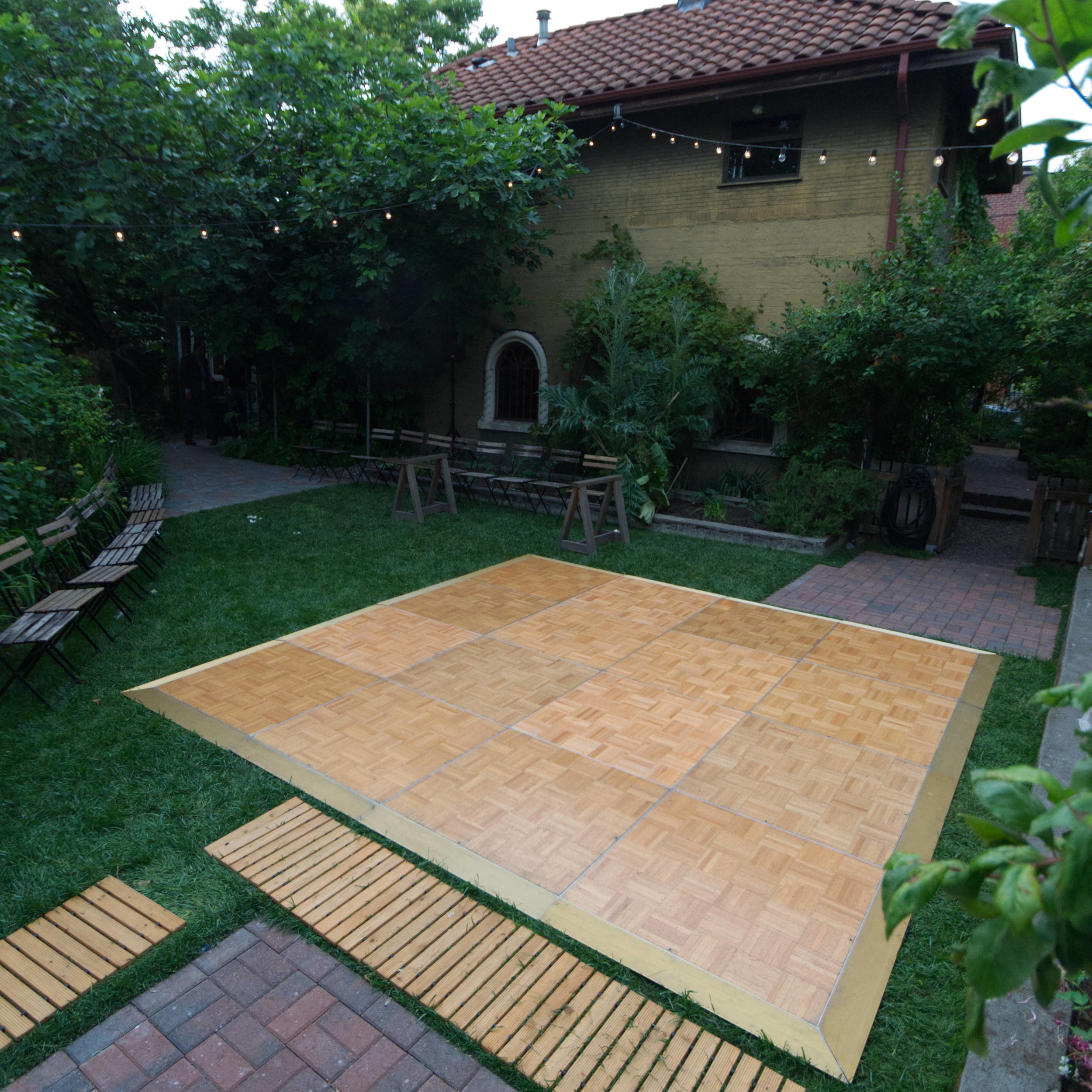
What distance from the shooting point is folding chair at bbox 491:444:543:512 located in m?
10.8

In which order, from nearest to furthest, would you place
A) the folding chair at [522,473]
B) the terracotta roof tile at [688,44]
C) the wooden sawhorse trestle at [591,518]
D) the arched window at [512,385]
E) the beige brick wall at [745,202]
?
the wooden sawhorse trestle at [591,518]
the terracotta roof tile at [688,44]
the beige brick wall at [745,202]
the folding chair at [522,473]
the arched window at [512,385]

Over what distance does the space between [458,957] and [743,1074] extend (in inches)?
43.9

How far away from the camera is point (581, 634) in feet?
21.2

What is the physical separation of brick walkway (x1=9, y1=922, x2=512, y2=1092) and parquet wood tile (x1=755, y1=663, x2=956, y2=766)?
3104 millimetres

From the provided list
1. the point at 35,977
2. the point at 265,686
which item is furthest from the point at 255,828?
the point at 265,686

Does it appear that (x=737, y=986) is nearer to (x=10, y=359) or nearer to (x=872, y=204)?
(x=10, y=359)

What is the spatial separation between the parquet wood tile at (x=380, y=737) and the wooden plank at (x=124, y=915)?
1.16 metres

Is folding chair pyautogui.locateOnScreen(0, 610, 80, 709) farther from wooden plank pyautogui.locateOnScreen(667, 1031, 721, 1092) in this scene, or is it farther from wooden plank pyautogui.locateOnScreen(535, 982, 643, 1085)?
wooden plank pyautogui.locateOnScreen(667, 1031, 721, 1092)

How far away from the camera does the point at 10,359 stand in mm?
6590

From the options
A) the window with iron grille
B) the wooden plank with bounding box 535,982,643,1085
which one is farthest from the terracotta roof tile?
the wooden plank with bounding box 535,982,643,1085

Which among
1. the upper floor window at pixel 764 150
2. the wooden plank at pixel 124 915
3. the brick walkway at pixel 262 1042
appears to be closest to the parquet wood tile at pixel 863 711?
the brick walkway at pixel 262 1042

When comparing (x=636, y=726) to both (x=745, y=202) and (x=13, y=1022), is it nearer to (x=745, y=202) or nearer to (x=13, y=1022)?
(x=13, y=1022)

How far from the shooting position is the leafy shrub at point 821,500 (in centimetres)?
918

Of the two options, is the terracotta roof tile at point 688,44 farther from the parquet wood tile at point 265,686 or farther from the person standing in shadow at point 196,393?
the parquet wood tile at point 265,686
